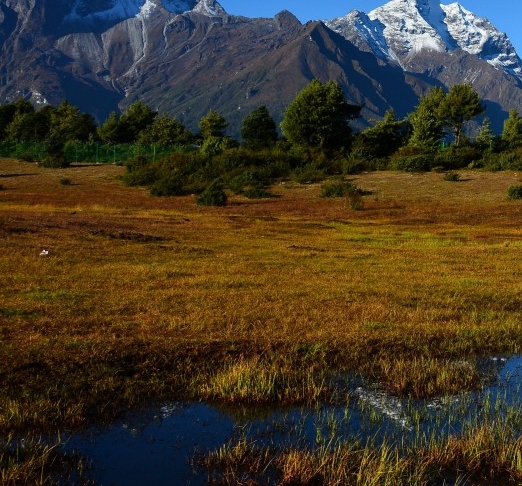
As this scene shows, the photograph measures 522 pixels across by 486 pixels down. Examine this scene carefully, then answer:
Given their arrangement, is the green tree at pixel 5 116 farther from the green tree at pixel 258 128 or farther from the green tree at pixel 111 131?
Result: the green tree at pixel 258 128

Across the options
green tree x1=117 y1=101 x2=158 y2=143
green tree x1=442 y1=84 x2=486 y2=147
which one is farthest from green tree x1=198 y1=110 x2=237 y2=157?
green tree x1=442 y1=84 x2=486 y2=147

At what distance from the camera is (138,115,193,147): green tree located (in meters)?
124

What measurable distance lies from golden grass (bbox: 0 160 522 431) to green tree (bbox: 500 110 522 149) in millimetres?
69645

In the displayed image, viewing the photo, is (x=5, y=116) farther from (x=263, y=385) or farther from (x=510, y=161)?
(x=263, y=385)

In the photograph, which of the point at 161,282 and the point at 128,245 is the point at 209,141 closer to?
the point at 128,245

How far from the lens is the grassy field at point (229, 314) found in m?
11.4

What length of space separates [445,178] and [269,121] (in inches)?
2098

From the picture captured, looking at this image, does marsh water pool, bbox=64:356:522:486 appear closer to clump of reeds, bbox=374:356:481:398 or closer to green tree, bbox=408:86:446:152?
clump of reeds, bbox=374:356:481:398

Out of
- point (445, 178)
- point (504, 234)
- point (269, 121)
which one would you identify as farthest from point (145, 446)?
point (269, 121)

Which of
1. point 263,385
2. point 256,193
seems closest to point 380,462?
point 263,385

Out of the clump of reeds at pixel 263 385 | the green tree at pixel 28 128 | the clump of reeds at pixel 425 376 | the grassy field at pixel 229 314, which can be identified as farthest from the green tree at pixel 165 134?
the clump of reeds at pixel 263 385

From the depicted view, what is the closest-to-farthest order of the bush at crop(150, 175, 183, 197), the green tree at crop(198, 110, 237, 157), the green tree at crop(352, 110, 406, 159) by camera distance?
1. the bush at crop(150, 175, 183, 197)
2. the green tree at crop(198, 110, 237, 157)
3. the green tree at crop(352, 110, 406, 159)

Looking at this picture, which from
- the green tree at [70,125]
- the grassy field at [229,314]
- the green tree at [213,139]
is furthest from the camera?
the green tree at [70,125]

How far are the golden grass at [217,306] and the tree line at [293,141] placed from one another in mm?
40000
